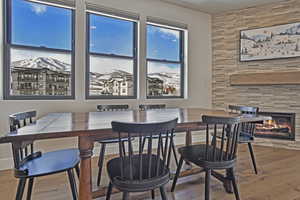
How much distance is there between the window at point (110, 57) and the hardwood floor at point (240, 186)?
1237 millimetres

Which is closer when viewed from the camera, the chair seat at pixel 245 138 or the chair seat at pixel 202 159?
the chair seat at pixel 202 159

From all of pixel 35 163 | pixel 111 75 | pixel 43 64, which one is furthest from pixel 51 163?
pixel 111 75

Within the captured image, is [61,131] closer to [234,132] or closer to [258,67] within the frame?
[234,132]

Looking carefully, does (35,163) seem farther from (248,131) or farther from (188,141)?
(248,131)

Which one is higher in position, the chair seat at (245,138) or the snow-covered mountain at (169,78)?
the snow-covered mountain at (169,78)

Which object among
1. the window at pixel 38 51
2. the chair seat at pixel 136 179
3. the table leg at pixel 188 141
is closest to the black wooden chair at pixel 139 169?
the chair seat at pixel 136 179

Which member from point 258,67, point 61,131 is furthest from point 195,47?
point 61,131

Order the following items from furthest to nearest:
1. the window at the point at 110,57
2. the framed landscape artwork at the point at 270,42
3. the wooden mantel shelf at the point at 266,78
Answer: the framed landscape artwork at the point at 270,42, the wooden mantel shelf at the point at 266,78, the window at the point at 110,57

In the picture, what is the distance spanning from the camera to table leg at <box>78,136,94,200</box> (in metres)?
1.75

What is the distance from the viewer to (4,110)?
11.2 ft

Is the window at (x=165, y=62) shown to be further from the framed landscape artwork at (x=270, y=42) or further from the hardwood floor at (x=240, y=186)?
the hardwood floor at (x=240, y=186)

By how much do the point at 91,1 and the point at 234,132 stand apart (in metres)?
3.01

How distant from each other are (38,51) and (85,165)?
250 centimetres

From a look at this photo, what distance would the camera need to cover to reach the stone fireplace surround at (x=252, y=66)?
4762 mm
